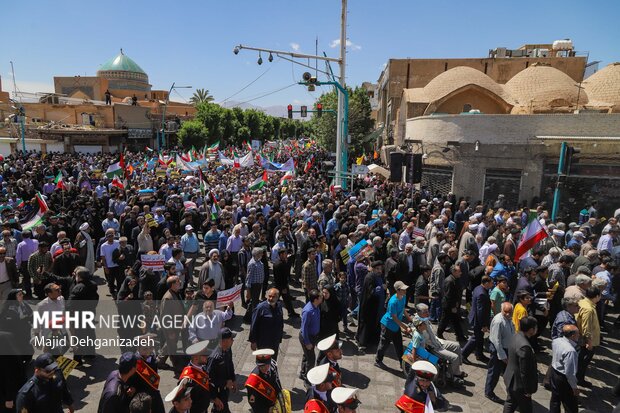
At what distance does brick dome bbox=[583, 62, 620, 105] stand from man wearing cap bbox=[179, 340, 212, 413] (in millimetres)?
27637

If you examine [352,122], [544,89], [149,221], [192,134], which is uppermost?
[544,89]

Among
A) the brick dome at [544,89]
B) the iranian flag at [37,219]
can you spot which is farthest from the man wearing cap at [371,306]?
the brick dome at [544,89]

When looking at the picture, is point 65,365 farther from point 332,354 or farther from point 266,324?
point 332,354

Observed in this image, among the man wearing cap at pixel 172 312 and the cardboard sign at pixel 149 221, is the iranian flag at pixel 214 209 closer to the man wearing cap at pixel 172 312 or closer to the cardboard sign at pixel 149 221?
the cardboard sign at pixel 149 221

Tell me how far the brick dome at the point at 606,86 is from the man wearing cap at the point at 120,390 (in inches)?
1112

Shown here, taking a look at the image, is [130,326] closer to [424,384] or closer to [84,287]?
[84,287]

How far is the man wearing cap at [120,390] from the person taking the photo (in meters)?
4.02

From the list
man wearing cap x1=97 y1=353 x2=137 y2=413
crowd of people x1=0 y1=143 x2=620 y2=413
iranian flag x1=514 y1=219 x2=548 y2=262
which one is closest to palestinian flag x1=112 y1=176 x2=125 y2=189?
crowd of people x1=0 y1=143 x2=620 y2=413

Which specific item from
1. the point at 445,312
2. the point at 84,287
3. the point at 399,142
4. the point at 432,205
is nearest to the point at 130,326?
the point at 84,287

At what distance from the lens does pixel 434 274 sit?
7.87m

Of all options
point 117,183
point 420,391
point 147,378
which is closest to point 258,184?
point 117,183

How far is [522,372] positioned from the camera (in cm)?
500

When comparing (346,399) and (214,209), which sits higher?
(214,209)

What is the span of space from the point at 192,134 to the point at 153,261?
43.7 metres
